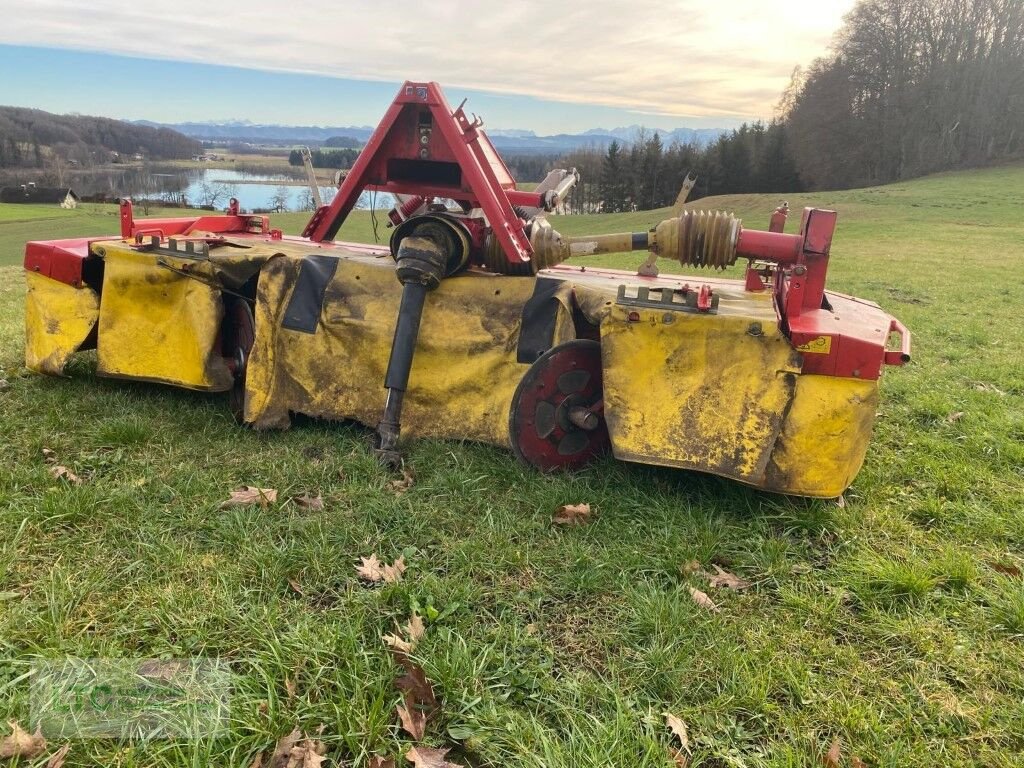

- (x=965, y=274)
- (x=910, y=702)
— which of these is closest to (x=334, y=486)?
(x=910, y=702)

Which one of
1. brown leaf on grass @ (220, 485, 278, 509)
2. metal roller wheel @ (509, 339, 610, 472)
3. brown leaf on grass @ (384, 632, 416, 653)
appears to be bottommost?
brown leaf on grass @ (384, 632, 416, 653)

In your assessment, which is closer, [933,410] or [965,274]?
[933,410]

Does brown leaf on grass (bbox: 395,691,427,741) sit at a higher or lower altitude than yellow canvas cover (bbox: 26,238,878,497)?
lower

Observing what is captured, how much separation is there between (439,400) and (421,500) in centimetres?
85

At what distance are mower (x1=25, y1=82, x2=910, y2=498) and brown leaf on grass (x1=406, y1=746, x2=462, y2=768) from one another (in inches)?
65.9

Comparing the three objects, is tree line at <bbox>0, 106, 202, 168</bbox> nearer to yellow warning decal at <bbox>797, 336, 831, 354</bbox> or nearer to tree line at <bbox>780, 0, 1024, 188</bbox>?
tree line at <bbox>780, 0, 1024, 188</bbox>

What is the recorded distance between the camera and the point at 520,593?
277cm

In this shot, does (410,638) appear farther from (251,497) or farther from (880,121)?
(880,121)

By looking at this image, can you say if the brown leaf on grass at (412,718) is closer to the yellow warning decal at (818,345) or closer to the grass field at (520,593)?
the grass field at (520,593)

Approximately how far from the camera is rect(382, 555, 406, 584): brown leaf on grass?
9.17ft

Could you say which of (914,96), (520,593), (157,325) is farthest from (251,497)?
(914,96)

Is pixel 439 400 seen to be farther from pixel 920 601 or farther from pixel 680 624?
pixel 920 601

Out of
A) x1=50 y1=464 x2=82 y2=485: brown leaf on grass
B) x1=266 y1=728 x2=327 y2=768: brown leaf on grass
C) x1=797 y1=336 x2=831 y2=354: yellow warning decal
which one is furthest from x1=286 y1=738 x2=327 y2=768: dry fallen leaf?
x1=797 y1=336 x2=831 y2=354: yellow warning decal

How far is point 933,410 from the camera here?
16.3ft
